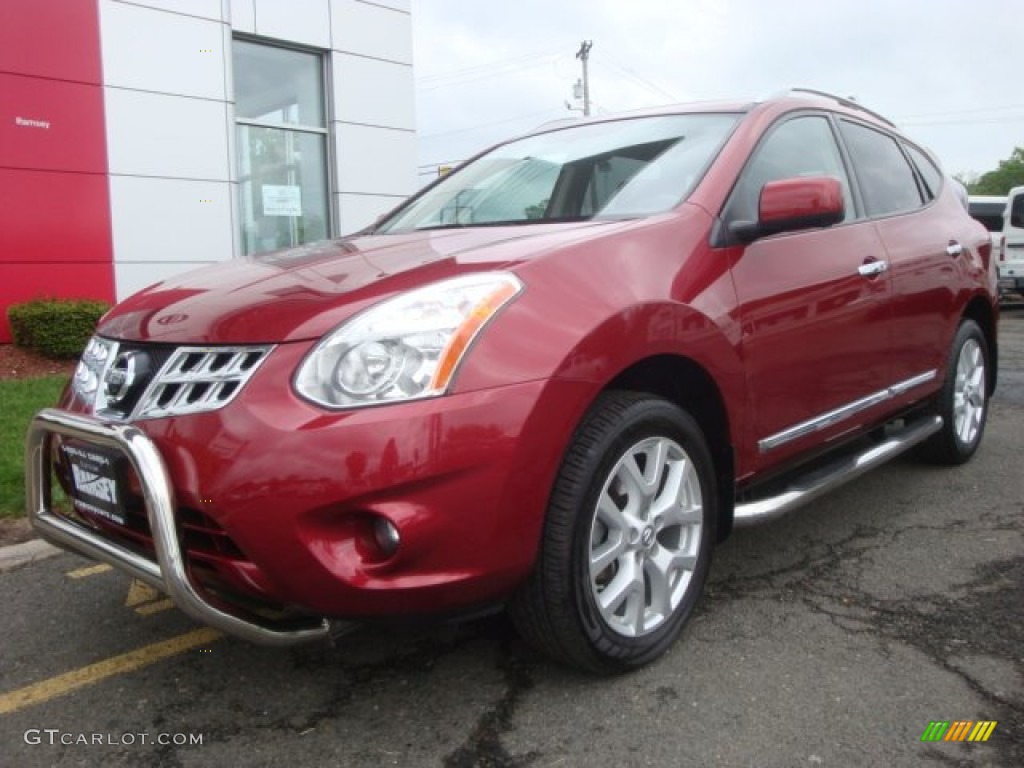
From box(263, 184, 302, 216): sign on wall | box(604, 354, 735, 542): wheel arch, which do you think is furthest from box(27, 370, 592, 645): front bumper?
box(263, 184, 302, 216): sign on wall

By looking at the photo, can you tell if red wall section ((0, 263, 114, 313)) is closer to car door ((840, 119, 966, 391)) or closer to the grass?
the grass

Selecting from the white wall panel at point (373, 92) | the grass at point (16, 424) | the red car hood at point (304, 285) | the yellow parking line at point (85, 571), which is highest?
the white wall panel at point (373, 92)

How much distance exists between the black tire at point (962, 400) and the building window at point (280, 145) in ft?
25.3

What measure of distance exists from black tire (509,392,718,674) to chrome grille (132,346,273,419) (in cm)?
80

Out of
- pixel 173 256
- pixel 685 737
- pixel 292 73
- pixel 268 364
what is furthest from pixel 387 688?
pixel 292 73

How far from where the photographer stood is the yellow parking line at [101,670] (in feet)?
8.07

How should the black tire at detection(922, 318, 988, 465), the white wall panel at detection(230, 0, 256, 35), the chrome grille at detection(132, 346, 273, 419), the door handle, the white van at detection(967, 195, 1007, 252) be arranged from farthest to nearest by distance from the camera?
the white van at detection(967, 195, 1007, 252) < the white wall panel at detection(230, 0, 256, 35) < the black tire at detection(922, 318, 988, 465) < the door handle < the chrome grille at detection(132, 346, 273, 419)

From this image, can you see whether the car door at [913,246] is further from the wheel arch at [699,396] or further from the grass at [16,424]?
the grass at [16,424]

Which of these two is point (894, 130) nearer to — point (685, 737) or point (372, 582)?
point (685, 737)

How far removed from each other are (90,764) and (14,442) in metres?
3.38

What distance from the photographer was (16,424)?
17.6ft

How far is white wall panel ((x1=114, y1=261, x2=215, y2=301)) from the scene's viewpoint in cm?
902

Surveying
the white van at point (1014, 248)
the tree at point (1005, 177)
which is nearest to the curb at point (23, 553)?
the white van at point (1014, 248)

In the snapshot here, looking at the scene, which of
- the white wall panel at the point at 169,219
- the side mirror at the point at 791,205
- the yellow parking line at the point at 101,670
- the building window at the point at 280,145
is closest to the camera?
the yellow parking line at the point at 101,670
